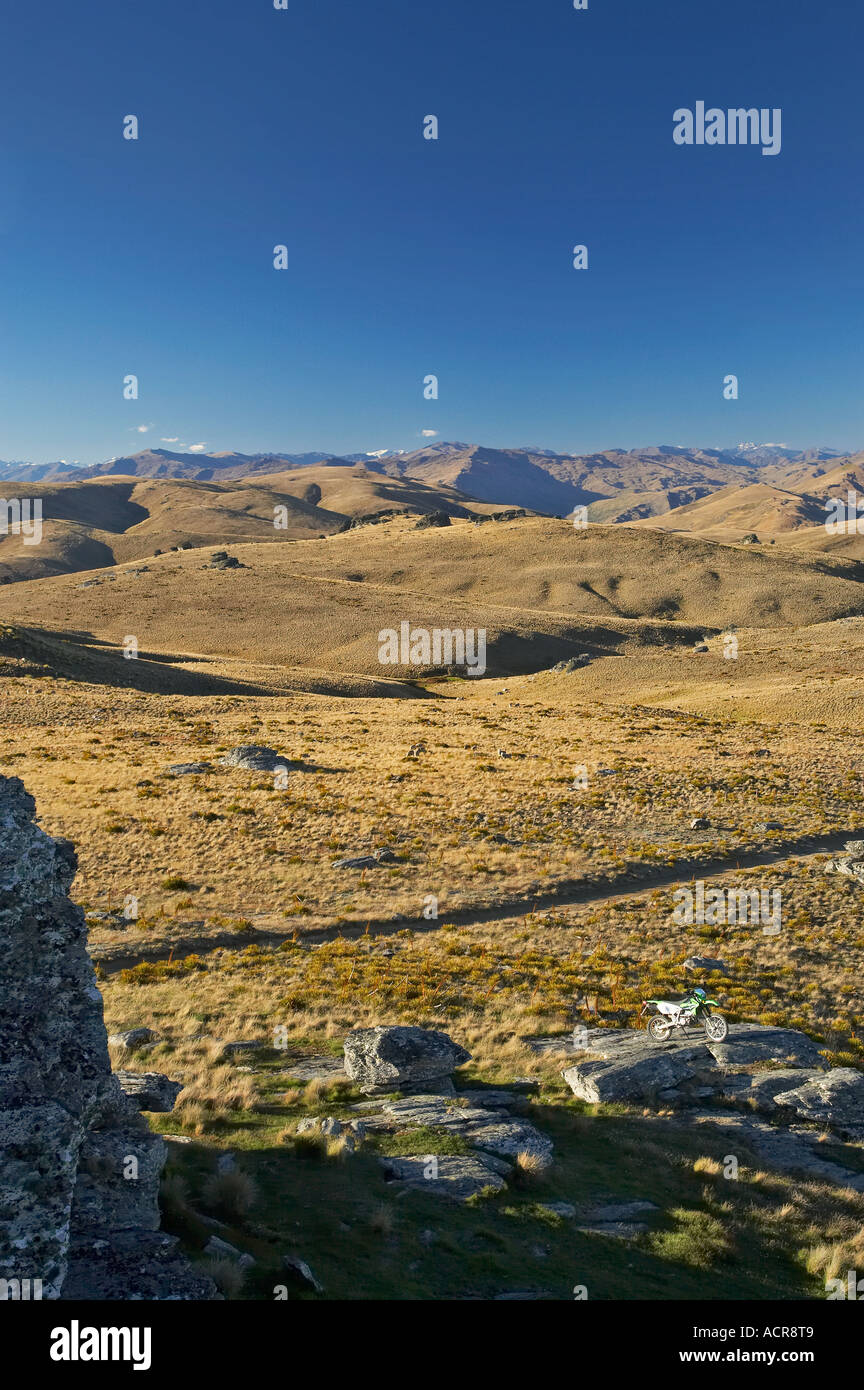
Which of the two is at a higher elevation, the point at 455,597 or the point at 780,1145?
the point at 455,597

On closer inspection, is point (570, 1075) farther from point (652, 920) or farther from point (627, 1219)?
point (652, 920)

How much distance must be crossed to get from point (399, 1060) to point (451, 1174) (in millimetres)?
3991

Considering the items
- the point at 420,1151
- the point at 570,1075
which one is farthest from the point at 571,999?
the point at 420,1151

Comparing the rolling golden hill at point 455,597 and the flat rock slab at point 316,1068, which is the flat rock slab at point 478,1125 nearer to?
the flat rock slab at point 316,1068

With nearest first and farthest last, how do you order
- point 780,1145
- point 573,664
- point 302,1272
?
point 302,1272 < point 780,1145 < point 573,664

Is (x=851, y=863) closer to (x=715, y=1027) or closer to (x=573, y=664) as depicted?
(x=715, y=1027)

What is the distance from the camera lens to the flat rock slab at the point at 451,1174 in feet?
41.1

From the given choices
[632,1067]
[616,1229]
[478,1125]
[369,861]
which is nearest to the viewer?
[616,1229]

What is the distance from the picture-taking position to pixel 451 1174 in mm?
12914

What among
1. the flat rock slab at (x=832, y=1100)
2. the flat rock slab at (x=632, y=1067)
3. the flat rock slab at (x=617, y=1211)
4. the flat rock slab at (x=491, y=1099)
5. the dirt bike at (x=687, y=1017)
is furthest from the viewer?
the dirt bike at (x=687, y=1017)

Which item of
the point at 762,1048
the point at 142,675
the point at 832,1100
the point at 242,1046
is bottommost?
the point at 762,1048

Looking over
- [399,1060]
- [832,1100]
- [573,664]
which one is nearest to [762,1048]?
[832,1100]

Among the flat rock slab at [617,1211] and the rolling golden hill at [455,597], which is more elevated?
the rolling golden hill at [455,597]

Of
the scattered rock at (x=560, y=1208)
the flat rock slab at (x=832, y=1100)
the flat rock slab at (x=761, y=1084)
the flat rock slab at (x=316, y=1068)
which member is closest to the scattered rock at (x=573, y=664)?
the flat rock slab at (x=761, y=1084)
